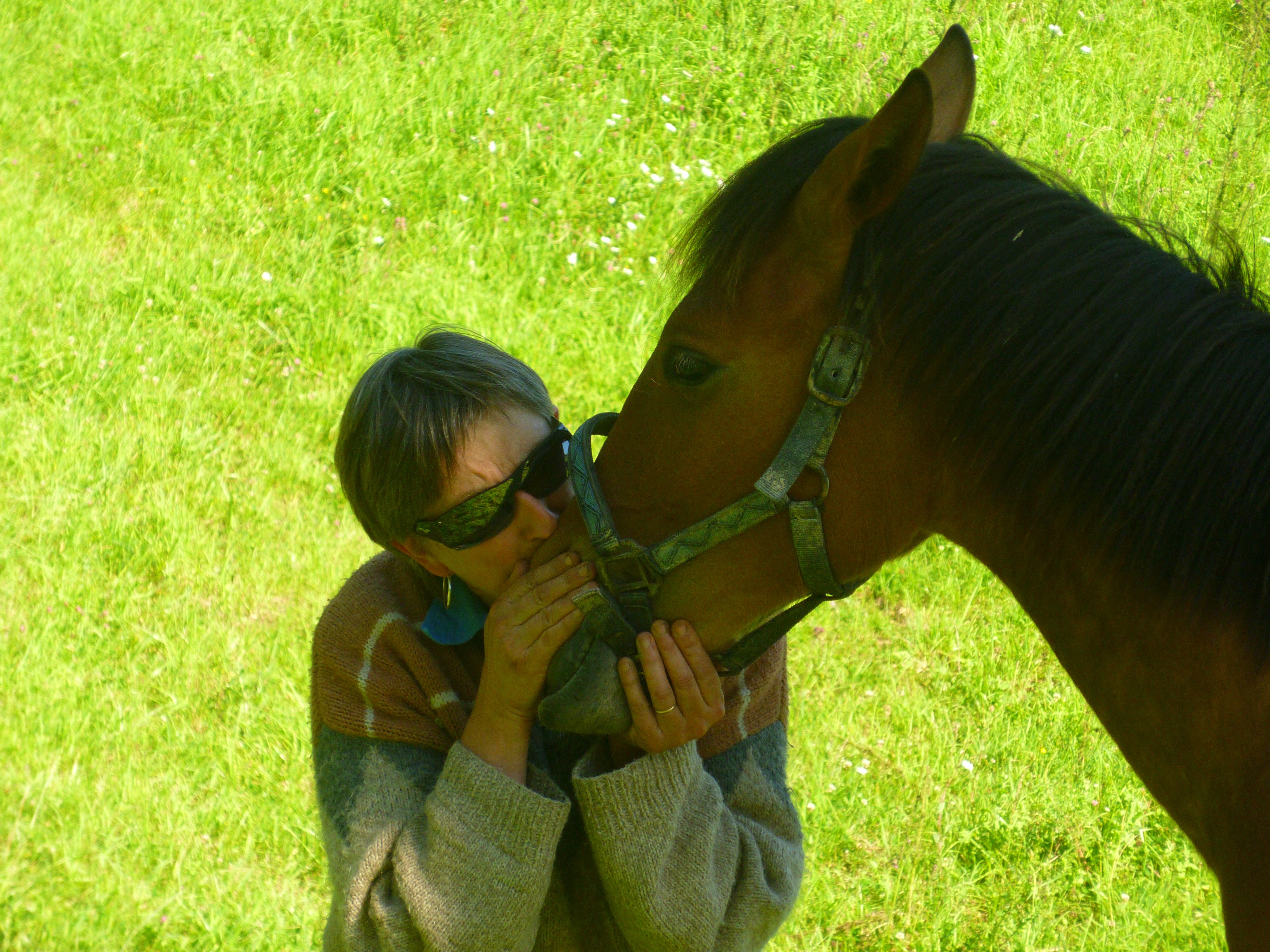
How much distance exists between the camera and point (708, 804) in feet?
5.62

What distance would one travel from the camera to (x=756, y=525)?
4.99ft

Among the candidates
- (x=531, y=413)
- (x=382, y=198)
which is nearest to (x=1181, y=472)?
(x=531, y=413)

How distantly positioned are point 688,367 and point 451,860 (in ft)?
2.66

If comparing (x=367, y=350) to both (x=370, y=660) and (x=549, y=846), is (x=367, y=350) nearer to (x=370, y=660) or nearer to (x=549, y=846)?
(x=370, y=660)

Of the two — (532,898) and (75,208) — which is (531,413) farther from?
(75,208)

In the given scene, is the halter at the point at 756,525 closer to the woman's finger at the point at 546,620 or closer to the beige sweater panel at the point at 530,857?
the woman's finger at the point at 546,620

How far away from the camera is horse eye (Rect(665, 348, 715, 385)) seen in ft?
4.97

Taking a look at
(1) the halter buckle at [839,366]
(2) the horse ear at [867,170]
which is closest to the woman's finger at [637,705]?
(1) the halter buckle at [839,366]

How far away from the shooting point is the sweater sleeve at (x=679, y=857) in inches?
64.2

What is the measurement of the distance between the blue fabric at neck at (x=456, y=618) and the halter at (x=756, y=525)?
296 mm

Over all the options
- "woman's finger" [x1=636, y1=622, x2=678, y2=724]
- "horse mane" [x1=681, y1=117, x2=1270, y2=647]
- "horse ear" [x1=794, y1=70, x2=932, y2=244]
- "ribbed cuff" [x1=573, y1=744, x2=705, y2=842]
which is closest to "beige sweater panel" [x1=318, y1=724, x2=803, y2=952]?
"ribbed cuff" [x1=573, y1=744, x2=705, y2=842]

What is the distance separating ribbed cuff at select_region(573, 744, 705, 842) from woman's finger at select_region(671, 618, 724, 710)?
0.35 ft

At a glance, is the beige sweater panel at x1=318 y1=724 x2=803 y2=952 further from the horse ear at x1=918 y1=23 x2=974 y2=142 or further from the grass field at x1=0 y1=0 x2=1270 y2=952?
the grass field at x1=0 y1=0 x2=1270 y2=952

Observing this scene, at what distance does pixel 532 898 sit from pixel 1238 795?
0.97 meters
